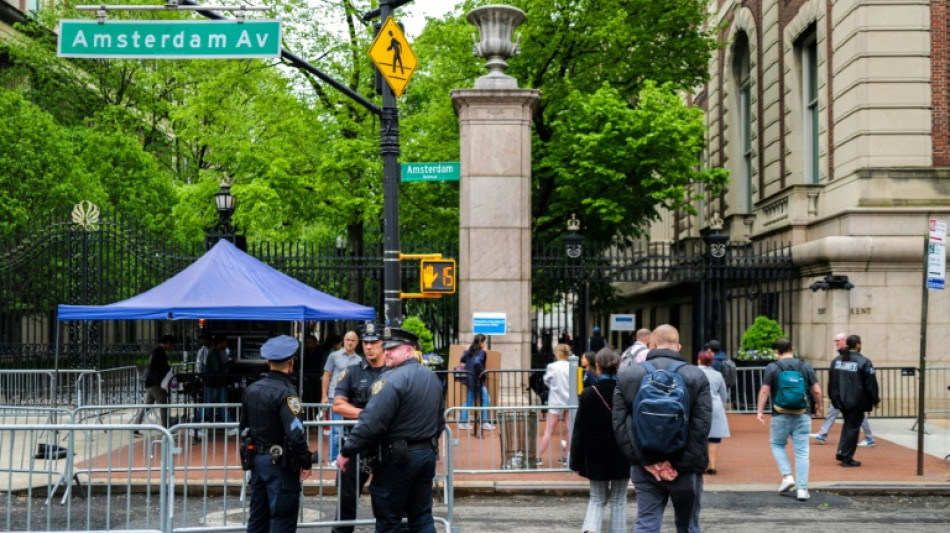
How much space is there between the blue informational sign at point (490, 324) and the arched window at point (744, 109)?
1411 cm

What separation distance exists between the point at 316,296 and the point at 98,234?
6766 mm

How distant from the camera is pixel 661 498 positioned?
24.0 ft

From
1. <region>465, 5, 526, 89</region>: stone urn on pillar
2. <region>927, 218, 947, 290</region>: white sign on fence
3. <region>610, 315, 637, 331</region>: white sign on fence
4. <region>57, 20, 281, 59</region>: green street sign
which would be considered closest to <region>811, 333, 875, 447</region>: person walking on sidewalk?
<region>927, 218, 947, 290</region>: white sign on fence

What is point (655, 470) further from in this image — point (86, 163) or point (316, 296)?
point (86, 163)

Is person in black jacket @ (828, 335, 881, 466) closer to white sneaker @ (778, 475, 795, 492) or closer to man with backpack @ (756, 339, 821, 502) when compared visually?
man with backpack @ (756, 339, 821, 502)

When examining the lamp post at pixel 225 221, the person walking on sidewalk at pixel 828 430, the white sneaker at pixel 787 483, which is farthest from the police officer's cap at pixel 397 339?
the lamp post at pixel 225 221

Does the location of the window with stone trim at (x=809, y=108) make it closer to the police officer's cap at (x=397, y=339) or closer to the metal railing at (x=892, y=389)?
the metal railing at (x=892, y=389)

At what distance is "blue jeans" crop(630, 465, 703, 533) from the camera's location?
714cm

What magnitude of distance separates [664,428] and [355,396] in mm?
3237

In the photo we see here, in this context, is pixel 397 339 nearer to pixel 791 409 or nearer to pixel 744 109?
pixel 791 409

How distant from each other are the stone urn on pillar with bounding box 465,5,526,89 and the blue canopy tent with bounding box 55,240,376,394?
531cm

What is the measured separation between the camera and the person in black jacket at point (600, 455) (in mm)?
8320

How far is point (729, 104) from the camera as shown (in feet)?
100

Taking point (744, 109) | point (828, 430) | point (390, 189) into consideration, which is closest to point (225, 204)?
point (390, 189)
